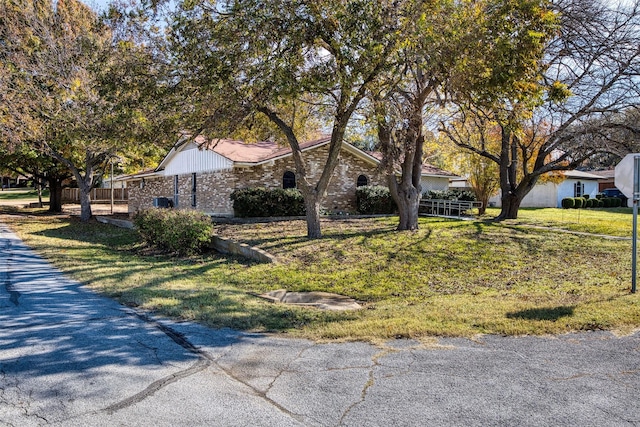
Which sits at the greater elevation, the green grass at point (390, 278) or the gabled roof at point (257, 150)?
the gabled roof at point (257, 150)

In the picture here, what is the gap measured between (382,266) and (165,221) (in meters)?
6.89

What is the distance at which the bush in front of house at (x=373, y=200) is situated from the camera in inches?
967

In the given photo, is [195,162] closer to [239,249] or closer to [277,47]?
[239,249]

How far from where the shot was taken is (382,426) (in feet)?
11.3

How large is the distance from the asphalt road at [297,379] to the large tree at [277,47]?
6.72 m

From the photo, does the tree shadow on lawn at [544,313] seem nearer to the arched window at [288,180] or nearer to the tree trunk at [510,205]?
the tree trunk at [510,205]

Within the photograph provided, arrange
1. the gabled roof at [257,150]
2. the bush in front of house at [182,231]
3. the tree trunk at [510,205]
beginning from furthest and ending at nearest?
the gabled roof at [257,150] < the tree trunk at [510,205] < the bush in front of house at [182,231]

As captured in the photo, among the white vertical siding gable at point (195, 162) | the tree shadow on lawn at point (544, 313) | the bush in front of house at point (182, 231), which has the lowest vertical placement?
the tree shadow on lawn at point (544, 313)

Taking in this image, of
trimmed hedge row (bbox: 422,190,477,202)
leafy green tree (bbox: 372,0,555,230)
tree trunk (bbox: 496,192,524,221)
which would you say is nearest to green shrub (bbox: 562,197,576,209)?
trimmed hedge row (bbox: 422,190,477,202)

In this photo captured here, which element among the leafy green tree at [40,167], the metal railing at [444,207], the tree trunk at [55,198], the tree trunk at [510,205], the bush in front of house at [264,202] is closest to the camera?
the bush in front of house at [264,202]

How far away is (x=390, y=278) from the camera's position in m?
10.5

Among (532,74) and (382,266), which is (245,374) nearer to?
(382,266)

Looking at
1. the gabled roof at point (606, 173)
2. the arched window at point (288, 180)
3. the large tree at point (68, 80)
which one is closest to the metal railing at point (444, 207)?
the arched window at point (288, 180)

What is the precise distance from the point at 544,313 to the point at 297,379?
156 inches
